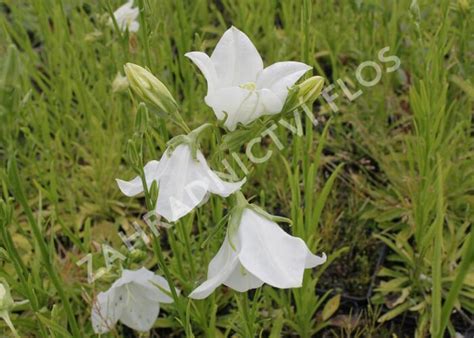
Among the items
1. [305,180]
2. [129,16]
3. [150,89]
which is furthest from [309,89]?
[129,16]

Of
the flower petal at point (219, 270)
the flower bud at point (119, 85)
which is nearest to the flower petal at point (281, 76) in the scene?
the flower petal at point (219, 270)

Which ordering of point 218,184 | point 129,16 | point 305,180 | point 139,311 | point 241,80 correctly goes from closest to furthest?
point 218,184 < point 241,80 < point 305,180 < point 139,311 < point 129,16

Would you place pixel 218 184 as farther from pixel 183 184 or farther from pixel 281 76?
pixel 281 76

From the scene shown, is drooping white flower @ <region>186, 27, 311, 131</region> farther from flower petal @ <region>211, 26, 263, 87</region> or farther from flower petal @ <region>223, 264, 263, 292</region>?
flower petal @ <region>223, 264, 263, 292</region>

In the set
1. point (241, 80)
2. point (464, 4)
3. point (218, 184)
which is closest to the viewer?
point (218, 184)

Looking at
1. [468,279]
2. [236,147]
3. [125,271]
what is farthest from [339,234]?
[236,147]

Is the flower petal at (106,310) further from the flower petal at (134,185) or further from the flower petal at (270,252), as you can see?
the flower petal at (270,252)
